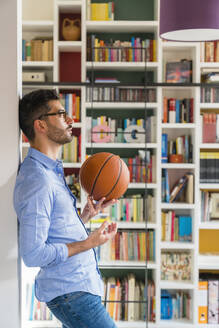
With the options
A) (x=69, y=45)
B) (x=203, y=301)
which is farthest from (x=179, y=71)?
(x=203, y=301)

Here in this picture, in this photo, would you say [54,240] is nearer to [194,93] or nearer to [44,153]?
[44,153]

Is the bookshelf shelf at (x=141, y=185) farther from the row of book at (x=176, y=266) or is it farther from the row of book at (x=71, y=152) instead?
the row of book at (x=176, y=266)

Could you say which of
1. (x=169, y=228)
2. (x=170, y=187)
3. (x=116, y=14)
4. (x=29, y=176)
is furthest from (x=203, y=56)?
(x=29, y=176)

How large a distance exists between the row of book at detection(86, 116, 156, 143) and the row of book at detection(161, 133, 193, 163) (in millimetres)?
123

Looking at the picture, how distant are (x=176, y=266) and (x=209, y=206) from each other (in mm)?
648

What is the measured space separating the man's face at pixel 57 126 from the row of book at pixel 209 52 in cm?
261

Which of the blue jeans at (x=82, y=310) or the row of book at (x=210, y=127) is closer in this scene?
the blue jeans at (x=82, y=310)

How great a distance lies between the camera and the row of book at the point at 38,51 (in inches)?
159

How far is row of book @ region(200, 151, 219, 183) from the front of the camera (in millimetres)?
4047

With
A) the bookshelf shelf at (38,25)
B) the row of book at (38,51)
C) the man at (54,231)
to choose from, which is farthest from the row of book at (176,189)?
the man at (54,231)

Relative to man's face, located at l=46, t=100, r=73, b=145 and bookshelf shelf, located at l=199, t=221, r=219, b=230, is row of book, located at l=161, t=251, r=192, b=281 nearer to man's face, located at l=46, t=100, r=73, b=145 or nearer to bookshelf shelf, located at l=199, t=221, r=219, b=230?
bookshelf shelf, located at l=199, t=221, r=219, b=230

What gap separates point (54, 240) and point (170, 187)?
2719 mm

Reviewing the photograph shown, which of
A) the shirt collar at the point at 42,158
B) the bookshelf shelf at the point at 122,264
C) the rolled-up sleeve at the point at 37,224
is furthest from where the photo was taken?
the bookshelf shelf at the point at 122,264

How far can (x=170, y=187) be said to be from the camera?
427cm
